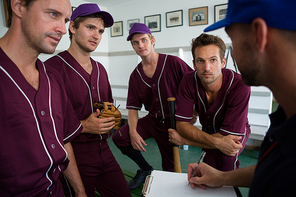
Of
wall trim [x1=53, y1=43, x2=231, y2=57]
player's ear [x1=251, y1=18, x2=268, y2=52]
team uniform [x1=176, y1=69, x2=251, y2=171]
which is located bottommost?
team uniform [x1=176, y1=69, x2=251, y2=171]

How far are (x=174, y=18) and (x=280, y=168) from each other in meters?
4.73

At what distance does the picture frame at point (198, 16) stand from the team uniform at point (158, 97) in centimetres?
237

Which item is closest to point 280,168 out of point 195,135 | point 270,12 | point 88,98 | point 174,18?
point 270,12

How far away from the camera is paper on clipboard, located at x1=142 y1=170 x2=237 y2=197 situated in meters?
1.00

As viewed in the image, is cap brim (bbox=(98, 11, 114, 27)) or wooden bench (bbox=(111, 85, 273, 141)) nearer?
cap brim (bbox=(98, 11, 114, 27))

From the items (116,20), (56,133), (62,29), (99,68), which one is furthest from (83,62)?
(116,20)

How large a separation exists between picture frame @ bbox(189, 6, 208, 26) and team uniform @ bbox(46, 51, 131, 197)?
328 cm

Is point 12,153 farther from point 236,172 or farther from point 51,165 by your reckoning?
point 236,172

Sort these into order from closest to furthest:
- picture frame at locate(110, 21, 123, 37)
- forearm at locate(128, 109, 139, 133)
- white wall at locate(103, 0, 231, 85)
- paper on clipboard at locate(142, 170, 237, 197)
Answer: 1. paper on clipboard at locate(142, 170, 237, 197)
2. forearm at locate(128, 109, 139, 133)
3. white wall at locate(103, 0, 231, 85)
4. picture frame at locate(110, 21, 123, 37)

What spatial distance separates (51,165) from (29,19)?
2.68 ft

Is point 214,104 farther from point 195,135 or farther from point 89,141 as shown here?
point 89,141

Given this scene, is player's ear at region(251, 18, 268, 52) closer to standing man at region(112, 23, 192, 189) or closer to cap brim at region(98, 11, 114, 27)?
cap brim at region(98, 11, 114, 27)

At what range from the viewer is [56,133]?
124 centimetres

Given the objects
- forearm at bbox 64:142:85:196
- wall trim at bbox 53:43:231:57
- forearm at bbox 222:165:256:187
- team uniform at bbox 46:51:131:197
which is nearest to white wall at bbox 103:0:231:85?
wall trim at bbox 53:43:231:57
